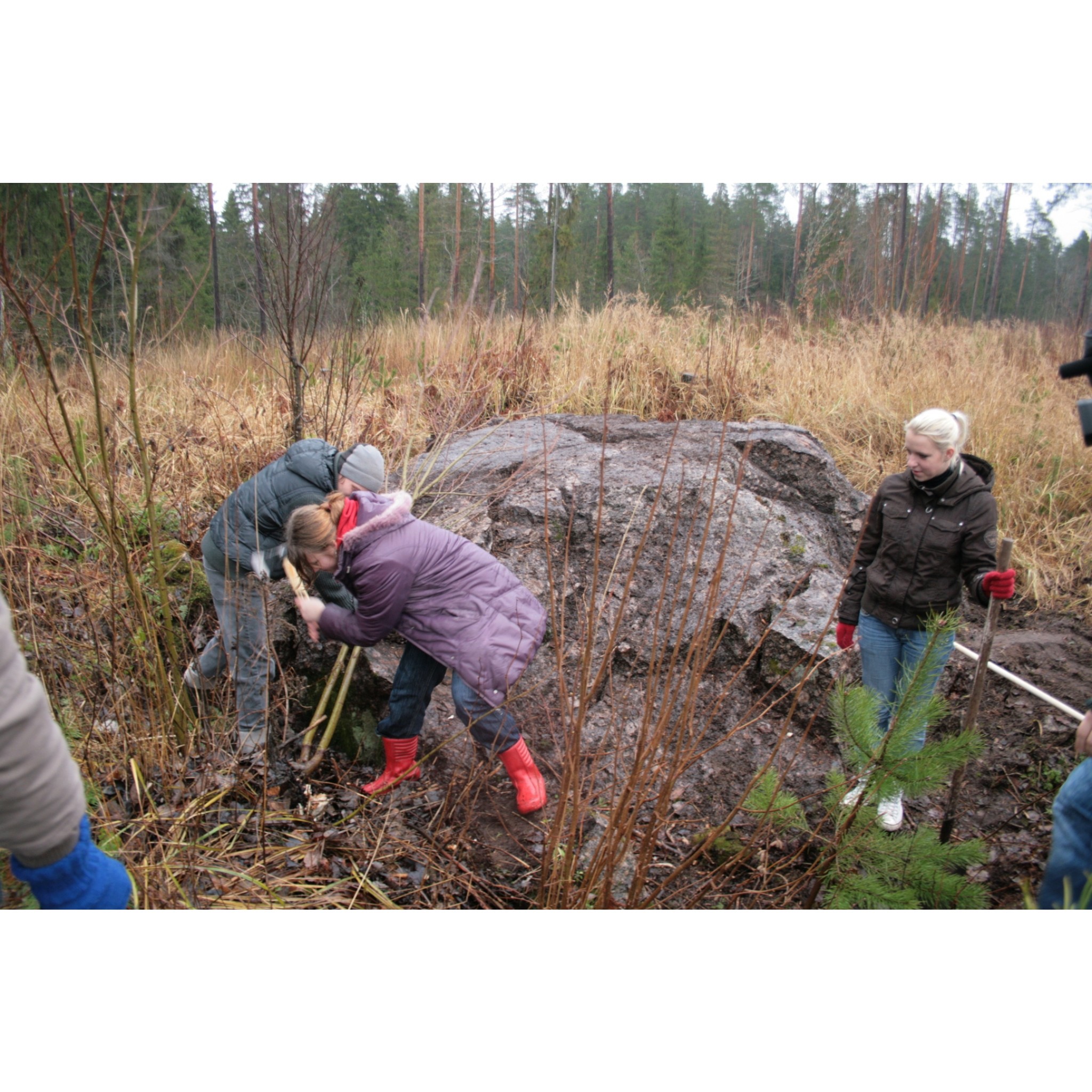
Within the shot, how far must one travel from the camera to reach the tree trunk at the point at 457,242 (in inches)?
109

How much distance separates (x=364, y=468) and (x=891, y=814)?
200 cm

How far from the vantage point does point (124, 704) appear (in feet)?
6.96

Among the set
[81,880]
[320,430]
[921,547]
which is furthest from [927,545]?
[320,430]

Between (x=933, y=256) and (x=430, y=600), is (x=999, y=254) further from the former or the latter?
(x=430, y=600)

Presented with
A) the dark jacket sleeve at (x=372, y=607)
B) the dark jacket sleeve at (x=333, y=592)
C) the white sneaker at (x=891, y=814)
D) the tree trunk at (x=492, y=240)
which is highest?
the tree trunk at (x=492, y=240)

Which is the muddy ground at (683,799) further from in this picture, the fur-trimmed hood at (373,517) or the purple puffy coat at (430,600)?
the fur-trimmed hood at (373,517)

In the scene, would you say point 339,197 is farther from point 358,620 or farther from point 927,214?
point 927,214

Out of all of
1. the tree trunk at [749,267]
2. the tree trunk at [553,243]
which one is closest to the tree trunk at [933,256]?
the tree trunk at [749,267]


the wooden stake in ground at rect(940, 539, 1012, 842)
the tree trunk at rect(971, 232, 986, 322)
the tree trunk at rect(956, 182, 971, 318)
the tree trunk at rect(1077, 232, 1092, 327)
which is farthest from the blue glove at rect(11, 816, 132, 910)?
A: the tree trunk at rect(971, 232, 986, 322)

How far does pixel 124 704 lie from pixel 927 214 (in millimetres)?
4870

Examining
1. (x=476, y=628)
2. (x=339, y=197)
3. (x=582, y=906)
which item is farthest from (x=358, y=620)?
(x=339, y=197)

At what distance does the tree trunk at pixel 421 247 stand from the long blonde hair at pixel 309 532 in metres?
1.67

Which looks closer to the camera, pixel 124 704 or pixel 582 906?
pixel 582 906

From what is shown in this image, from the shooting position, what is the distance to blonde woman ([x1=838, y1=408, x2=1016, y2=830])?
2213 millimetres
